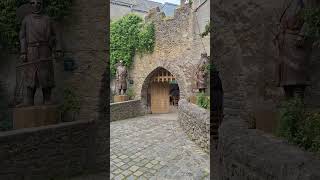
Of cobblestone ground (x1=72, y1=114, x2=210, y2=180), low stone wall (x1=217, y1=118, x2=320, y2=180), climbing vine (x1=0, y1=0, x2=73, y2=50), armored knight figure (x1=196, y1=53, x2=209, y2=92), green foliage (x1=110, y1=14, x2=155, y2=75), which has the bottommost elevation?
cobblestone ground (x1=72, y1=114, x2=210, y2=180)

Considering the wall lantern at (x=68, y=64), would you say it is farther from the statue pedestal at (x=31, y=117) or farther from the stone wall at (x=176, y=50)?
the stone wall at (x=176, y=50)

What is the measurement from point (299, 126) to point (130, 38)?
14559 millimetres

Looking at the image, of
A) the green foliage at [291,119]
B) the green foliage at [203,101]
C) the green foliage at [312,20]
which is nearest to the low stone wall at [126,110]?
the green foliage at [203,101]

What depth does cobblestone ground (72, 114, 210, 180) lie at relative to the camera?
19.3ft

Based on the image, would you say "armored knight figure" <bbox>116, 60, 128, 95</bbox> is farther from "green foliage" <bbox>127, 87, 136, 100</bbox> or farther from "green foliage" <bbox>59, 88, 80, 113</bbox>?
"green foliage" <bbox>59, 88, 80, 113</bbox>

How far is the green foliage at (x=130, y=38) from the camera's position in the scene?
16.3 meters

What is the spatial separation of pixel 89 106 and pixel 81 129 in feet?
2.83

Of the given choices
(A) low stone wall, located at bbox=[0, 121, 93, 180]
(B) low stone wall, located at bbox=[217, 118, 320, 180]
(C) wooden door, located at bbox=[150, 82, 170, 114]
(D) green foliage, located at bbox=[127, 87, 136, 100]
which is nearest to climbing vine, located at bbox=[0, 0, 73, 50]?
(A) low stone wall, located at bbox=[0, 121, 93, 180]

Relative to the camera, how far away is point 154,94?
664 inches

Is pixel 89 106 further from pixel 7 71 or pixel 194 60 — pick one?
pixel 194 60

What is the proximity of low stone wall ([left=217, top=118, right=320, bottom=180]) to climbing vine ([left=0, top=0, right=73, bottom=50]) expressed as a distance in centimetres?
416

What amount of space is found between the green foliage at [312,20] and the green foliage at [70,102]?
449 cm

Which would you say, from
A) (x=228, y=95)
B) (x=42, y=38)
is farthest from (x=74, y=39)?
(x=228, y=95)

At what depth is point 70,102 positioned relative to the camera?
233 inches
